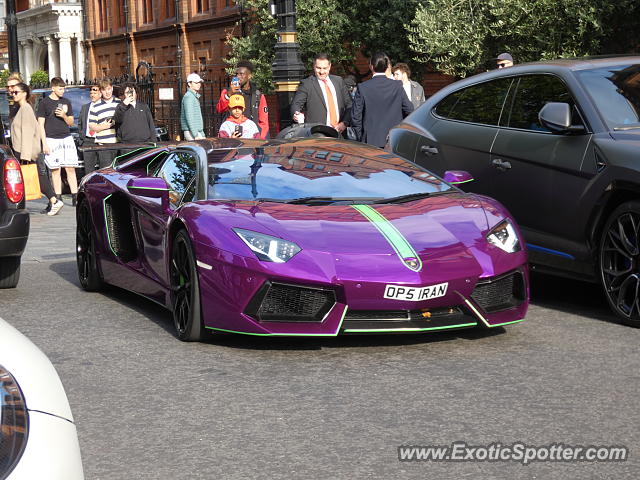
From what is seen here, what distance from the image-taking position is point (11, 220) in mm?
9484

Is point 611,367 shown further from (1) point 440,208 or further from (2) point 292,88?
(2) point 292,88

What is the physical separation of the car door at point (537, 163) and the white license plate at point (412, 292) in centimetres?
171

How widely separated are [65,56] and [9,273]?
2609 inches

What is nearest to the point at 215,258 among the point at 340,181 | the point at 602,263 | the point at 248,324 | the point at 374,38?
the point at 248,324

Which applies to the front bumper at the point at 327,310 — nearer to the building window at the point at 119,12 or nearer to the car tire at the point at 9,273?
the car tire at the point at 9,273

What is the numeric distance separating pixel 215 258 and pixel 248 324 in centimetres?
41

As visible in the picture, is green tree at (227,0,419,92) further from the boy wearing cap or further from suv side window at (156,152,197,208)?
suv side window at (156,152,197,208)

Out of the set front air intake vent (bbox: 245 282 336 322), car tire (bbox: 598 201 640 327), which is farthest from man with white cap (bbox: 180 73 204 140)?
front air intake vent (bbox: 245 282 336 322)

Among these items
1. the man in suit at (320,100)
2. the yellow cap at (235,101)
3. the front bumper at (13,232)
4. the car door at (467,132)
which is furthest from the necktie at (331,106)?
the front bumper at (13,232)

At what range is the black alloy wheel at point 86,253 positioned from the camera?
30.6 ft

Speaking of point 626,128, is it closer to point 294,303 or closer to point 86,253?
point 294,303

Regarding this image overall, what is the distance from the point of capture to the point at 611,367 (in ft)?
20.5

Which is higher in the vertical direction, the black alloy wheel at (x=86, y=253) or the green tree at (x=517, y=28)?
the green tree at (x=517, y=28)

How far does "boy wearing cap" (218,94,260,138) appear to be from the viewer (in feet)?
42.8
